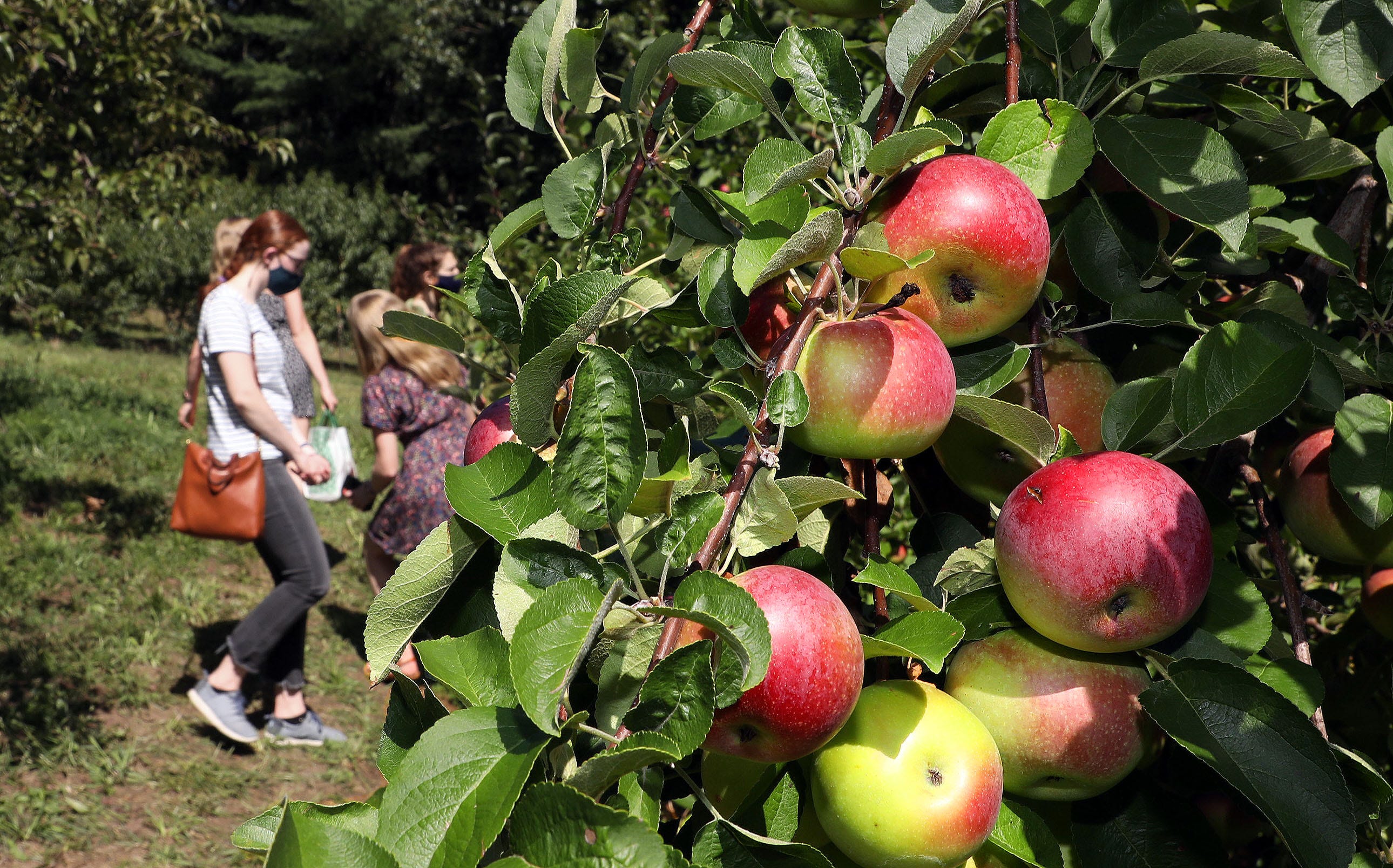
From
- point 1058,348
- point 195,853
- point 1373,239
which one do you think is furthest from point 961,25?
point 195,853

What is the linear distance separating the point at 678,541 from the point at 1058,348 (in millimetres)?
522

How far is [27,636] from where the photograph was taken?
400 centimetres

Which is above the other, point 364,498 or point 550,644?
point 550,644

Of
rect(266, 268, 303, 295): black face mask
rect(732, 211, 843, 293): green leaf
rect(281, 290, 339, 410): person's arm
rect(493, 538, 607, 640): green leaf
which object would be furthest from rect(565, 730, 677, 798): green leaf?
rect(281, 290, 339, 410): person's arm

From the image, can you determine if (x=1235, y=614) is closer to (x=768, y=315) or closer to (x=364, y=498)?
(x=768, y=315)

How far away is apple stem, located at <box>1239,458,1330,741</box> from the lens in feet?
2.84

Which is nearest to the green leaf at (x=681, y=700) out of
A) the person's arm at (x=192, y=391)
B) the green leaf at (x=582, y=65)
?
the green leaf at (x=582, y=65)

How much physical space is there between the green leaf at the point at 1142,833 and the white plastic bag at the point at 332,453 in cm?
382

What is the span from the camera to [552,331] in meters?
0.70

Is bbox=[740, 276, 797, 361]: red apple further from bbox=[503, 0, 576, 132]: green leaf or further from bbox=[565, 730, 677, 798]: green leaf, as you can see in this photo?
bbox=[565, 730, 677, 798]: green leaf

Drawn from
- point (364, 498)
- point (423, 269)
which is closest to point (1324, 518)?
point (423, 269)

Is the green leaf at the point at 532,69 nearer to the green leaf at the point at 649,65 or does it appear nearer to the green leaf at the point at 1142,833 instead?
the green leaf at the point at 649,65

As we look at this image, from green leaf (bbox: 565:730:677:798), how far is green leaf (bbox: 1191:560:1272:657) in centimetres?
52

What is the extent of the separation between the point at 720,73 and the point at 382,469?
144 inches
